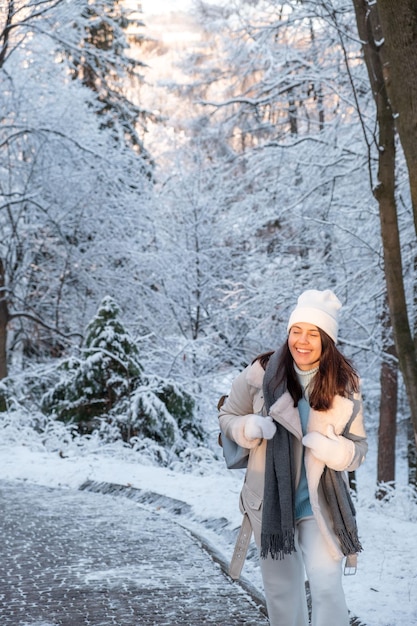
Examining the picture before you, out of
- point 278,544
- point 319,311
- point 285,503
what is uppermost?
point 319,311

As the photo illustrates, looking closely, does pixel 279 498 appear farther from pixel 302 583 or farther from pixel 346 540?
pixel 302 583

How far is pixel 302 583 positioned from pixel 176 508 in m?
4.63

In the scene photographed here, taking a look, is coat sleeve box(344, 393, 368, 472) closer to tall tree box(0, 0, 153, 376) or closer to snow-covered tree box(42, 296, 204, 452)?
snow-covered tree box(42, 296, 204, 452)

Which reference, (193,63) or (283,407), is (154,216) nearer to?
(193,63)

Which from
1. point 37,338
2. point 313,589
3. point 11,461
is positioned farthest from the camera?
point 37,338

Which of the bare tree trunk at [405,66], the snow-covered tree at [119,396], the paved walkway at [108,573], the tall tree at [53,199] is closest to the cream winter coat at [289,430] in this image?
the paved walkway at [108,573]

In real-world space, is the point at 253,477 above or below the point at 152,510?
above

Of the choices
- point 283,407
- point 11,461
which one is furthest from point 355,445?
point 11,461

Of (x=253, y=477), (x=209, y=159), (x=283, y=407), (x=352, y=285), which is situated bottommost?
(x=253, y=477)

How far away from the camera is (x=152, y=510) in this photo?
8414 millimetres

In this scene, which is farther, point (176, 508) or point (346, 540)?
point (176, 508)

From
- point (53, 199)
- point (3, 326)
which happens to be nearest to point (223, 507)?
point (3, 326)

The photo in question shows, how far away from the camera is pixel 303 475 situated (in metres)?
3.77

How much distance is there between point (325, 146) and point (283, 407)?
10995 millimetres
